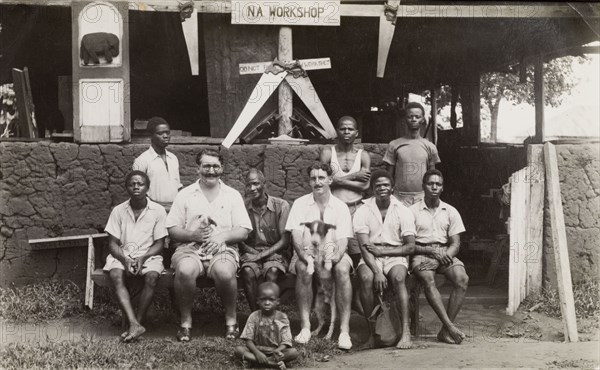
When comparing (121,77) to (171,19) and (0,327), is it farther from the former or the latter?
(0,327)

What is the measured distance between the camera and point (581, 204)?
23.1 ft

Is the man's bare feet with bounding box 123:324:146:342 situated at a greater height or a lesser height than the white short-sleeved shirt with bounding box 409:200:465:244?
lesser

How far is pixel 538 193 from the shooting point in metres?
6.86

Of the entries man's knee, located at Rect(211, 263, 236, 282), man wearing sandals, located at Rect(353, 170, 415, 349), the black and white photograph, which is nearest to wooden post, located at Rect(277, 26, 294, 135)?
the black and white photograph

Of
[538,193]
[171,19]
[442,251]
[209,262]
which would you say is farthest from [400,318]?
[171,19]

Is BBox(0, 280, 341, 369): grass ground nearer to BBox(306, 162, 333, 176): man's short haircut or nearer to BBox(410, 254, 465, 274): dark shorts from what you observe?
BBox(410, 254, 465, 274): dark shorts

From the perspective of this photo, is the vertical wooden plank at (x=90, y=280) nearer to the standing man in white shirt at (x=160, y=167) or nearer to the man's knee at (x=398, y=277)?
the standing man in white shirt at (x=160, y=167)

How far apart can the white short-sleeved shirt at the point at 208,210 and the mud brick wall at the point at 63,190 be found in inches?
43.8

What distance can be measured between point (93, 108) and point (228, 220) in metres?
2.10

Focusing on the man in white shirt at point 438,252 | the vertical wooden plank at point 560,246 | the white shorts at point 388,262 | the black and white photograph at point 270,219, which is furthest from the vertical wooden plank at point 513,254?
the white shorts at point 388,262

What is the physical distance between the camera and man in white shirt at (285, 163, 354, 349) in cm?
555

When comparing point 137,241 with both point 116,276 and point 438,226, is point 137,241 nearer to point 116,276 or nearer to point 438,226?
point 116,276

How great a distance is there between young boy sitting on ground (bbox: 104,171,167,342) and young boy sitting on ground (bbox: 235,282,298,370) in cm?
110

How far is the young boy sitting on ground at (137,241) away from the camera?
558cm
